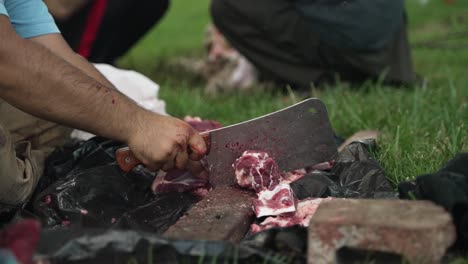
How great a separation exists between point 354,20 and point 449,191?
258 centimetres

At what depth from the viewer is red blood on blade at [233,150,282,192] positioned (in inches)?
110

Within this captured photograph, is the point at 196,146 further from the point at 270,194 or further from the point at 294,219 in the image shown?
the point at 294,219

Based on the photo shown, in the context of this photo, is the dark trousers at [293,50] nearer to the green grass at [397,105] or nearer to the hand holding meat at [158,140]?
the green grass at [397,105]

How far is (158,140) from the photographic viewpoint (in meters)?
2.59

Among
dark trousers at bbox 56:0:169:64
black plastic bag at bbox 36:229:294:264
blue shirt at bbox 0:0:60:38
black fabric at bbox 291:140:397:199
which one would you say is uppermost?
blue shirt at bbox 0:0:60:38

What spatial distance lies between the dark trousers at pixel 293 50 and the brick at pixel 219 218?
2.38 m

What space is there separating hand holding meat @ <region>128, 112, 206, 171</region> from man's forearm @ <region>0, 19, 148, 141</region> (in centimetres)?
4

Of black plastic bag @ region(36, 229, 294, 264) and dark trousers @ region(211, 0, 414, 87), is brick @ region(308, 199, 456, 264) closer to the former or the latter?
black plastic bag @ region(36, 229, 294, 264)

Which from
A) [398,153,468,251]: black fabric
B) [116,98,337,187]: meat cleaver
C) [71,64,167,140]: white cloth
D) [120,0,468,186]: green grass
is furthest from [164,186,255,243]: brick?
[71,64,167,140]: white cloth

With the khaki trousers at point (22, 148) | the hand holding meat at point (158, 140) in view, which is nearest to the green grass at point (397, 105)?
the hand holding meat at point (158, 140)

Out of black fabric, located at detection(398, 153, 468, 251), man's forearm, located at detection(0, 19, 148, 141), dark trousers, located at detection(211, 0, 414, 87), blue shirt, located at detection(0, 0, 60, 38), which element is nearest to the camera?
black fabric, located at detection(398, 153, 468, 251)

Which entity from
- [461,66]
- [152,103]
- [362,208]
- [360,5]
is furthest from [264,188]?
[461,66]

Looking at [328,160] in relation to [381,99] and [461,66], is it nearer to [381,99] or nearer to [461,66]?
[381,99]

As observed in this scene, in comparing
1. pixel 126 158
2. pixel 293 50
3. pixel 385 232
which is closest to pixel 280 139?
pixel 126 158
